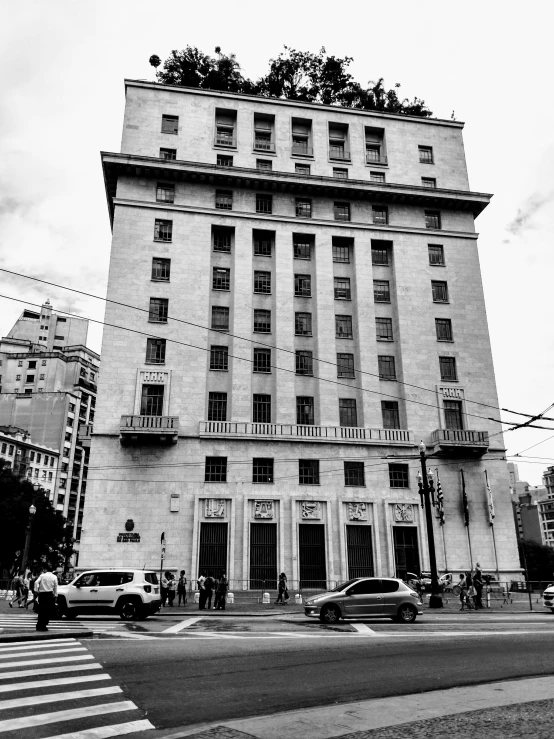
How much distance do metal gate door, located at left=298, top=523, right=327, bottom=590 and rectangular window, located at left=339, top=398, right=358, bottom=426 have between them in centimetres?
748

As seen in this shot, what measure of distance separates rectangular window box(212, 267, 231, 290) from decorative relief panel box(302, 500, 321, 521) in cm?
1655

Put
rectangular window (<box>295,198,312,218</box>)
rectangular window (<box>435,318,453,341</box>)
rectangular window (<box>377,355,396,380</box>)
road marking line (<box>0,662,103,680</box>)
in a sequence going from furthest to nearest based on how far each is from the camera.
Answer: rectangular window (<box>295,198,312,218</box>) < rectangular window (<box>435,318,453,341</box>) < rectangular window (<box>377,355,396,380</box>) < road marking line (<box>0,662,103,680</box>)

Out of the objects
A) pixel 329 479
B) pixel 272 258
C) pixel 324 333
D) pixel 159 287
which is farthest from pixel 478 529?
pixel 159 287

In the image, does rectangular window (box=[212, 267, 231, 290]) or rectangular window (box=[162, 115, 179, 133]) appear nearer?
rectangular window (box=[212, 267, 231, 290])

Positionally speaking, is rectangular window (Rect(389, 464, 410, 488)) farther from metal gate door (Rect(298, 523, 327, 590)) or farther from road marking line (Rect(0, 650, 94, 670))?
road marking line (Rect(0, 650, 94, 670))

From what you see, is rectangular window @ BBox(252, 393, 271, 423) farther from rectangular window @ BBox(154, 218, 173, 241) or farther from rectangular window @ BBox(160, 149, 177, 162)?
rectangular window @ BBox(160, 149, 177, 162)

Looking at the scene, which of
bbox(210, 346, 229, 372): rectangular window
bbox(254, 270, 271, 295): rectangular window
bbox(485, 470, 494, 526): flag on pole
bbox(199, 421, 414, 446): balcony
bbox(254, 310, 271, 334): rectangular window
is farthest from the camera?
bbox(254, 270, 271, 295): rectangular window

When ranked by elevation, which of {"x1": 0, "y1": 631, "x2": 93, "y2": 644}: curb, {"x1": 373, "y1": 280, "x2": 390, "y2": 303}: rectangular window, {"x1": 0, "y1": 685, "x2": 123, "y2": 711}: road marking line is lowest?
{"x1": 0, "y1": 685, "x2": 123, "y2": 711}: road marking line

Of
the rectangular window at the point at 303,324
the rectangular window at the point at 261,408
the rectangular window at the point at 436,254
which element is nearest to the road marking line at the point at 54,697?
the rectangular window at the point at 261,408

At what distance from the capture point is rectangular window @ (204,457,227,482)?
38.5m

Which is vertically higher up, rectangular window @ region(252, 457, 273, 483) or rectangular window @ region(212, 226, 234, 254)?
rectangular window @ region(212, 226, 234, 254)

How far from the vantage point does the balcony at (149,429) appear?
37.3m

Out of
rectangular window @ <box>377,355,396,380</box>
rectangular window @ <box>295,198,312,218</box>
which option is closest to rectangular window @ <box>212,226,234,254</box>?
rectangular window @ <box>295,198,312,218</box>

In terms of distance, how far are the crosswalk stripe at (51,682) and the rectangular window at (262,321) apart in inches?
1340
